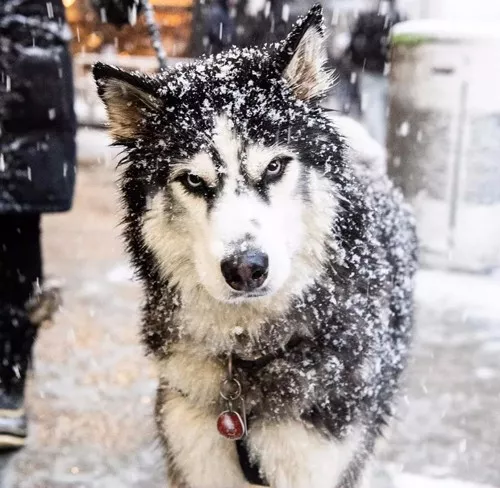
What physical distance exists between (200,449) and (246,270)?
2.01ft

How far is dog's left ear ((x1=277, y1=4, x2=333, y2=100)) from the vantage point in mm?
2036

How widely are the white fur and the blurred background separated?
714mm

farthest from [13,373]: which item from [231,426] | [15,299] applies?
[231,426]

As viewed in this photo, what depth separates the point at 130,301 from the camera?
4.67 m

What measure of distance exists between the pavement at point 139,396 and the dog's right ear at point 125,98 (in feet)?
1.85

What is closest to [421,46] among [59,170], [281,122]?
[59,170]

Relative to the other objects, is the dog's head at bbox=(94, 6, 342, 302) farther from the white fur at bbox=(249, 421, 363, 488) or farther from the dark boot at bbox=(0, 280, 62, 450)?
the dark boot at bbox=(0, 280, 62, 450)

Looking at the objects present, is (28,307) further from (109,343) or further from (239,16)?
(239,16)

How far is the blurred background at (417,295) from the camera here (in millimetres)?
3033

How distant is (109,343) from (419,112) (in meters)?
2.50

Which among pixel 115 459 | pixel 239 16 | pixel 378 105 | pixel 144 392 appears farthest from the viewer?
pixel 378 105

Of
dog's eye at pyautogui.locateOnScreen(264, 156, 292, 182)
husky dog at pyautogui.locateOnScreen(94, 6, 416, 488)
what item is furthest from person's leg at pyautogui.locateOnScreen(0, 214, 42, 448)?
dog's eye at pyautogui.locateOnScreen(264, 156, 292, 182)

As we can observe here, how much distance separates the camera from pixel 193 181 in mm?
2100

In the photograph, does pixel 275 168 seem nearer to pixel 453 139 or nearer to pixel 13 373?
pixel 13 373
